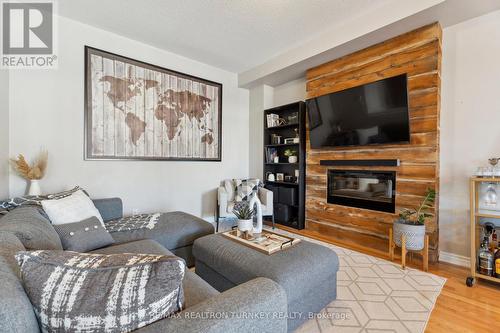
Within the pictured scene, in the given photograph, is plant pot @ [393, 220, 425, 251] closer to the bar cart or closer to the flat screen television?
the bar cart

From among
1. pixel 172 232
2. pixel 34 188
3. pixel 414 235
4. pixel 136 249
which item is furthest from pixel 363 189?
pixel 34 188

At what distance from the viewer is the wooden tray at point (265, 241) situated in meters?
1.55

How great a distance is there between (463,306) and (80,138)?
4025mm

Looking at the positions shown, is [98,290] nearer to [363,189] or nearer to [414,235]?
[414,235]

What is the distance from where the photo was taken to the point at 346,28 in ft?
8.75

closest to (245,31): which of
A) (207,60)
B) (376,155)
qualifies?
(207,60)

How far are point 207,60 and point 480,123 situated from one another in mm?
3567

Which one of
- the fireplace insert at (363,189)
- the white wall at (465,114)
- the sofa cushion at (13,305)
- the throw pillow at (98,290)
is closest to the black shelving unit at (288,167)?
the fireplace insert at (363,189)

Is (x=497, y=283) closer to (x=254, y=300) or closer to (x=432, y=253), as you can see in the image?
(x=432, y=253)

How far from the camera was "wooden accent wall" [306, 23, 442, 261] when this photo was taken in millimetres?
2381

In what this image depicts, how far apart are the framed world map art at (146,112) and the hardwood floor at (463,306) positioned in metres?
3.28

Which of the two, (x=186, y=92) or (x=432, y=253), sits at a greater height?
(x=186, y=92)

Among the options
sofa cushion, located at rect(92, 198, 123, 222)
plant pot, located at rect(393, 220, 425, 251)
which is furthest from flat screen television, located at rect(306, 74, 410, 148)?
sofa cushion, located at rect(92, 198, 123, 222)

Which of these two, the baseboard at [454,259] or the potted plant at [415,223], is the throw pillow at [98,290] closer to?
the potted plant at [415,223]
